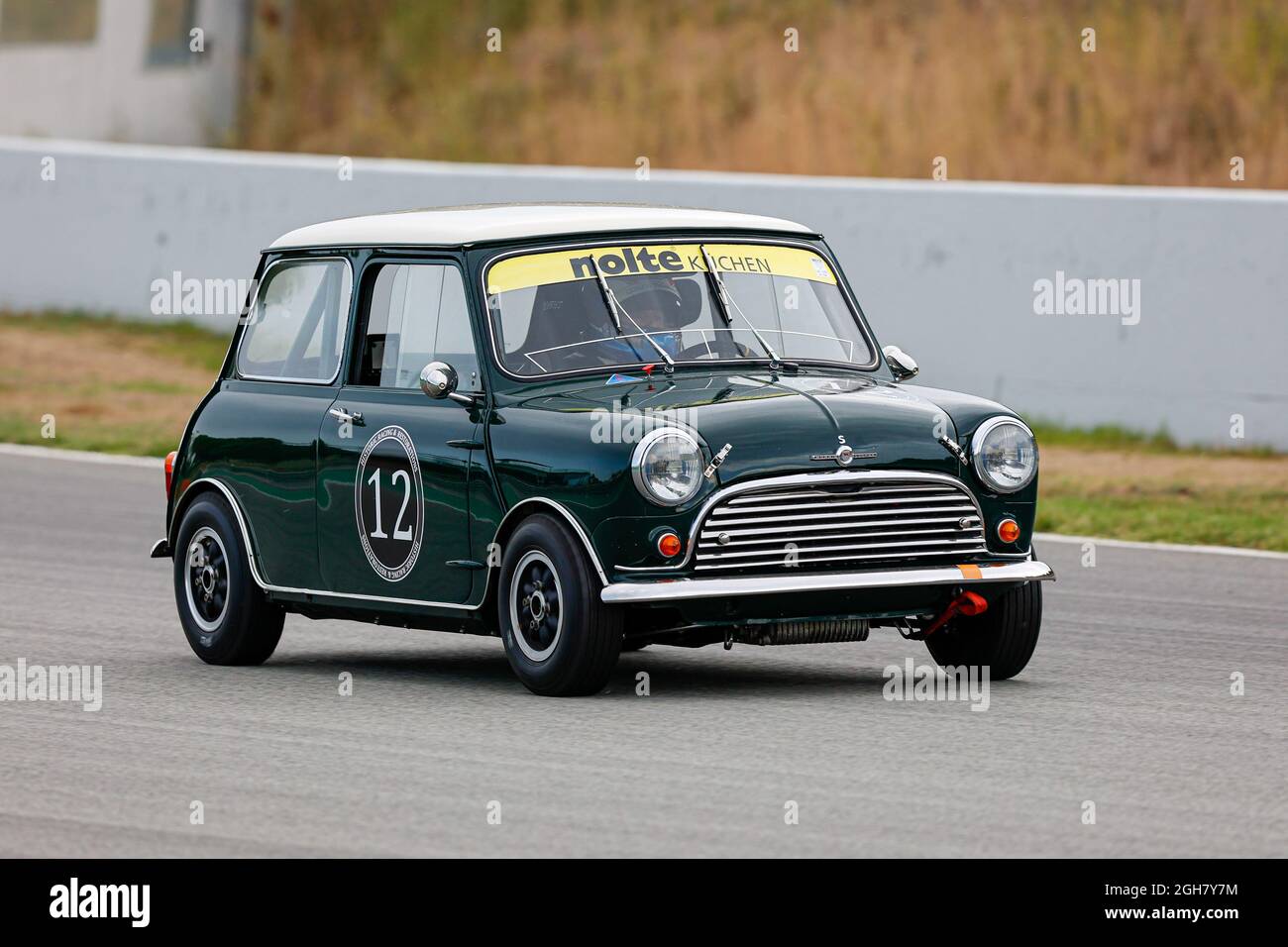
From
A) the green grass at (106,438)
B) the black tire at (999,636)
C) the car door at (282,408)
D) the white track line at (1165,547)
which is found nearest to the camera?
the black tire at (999,636)

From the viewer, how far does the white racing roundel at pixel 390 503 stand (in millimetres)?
9305

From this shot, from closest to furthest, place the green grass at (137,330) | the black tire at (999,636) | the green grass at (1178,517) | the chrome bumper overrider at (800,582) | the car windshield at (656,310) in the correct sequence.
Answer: the chrome bumper overrider at (800,582)
the black tire at (999,636)
the car windshield at (656,310)
the green grass at (1178,517)
the green grass at (137,330)

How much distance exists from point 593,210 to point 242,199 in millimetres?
13292

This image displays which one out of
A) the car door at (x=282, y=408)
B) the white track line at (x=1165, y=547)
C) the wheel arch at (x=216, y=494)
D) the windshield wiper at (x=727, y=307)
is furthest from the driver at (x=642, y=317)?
the white track line at (x=1165, y=547)

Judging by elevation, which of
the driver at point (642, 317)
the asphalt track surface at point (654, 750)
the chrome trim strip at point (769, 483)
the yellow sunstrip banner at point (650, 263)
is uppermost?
the yellow sunstrip banner at point (650, 263)

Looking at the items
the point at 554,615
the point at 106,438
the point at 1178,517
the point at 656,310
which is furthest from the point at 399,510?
the point at 106,438

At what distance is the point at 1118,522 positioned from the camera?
1520cm

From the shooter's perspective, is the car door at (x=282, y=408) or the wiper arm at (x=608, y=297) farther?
the car door at (x=282, y=408)

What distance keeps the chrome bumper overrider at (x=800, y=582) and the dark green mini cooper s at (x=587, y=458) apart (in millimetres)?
10

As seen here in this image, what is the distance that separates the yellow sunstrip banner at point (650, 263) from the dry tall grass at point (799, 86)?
14.0 m

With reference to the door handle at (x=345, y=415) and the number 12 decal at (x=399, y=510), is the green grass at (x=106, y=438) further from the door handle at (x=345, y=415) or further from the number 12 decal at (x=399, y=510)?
the number 12 decal at (x=399, y=510)

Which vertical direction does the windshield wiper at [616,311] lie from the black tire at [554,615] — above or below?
above

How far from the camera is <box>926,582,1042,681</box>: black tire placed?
9.26 m

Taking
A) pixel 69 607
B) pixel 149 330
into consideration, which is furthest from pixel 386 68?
pixel 69 607
